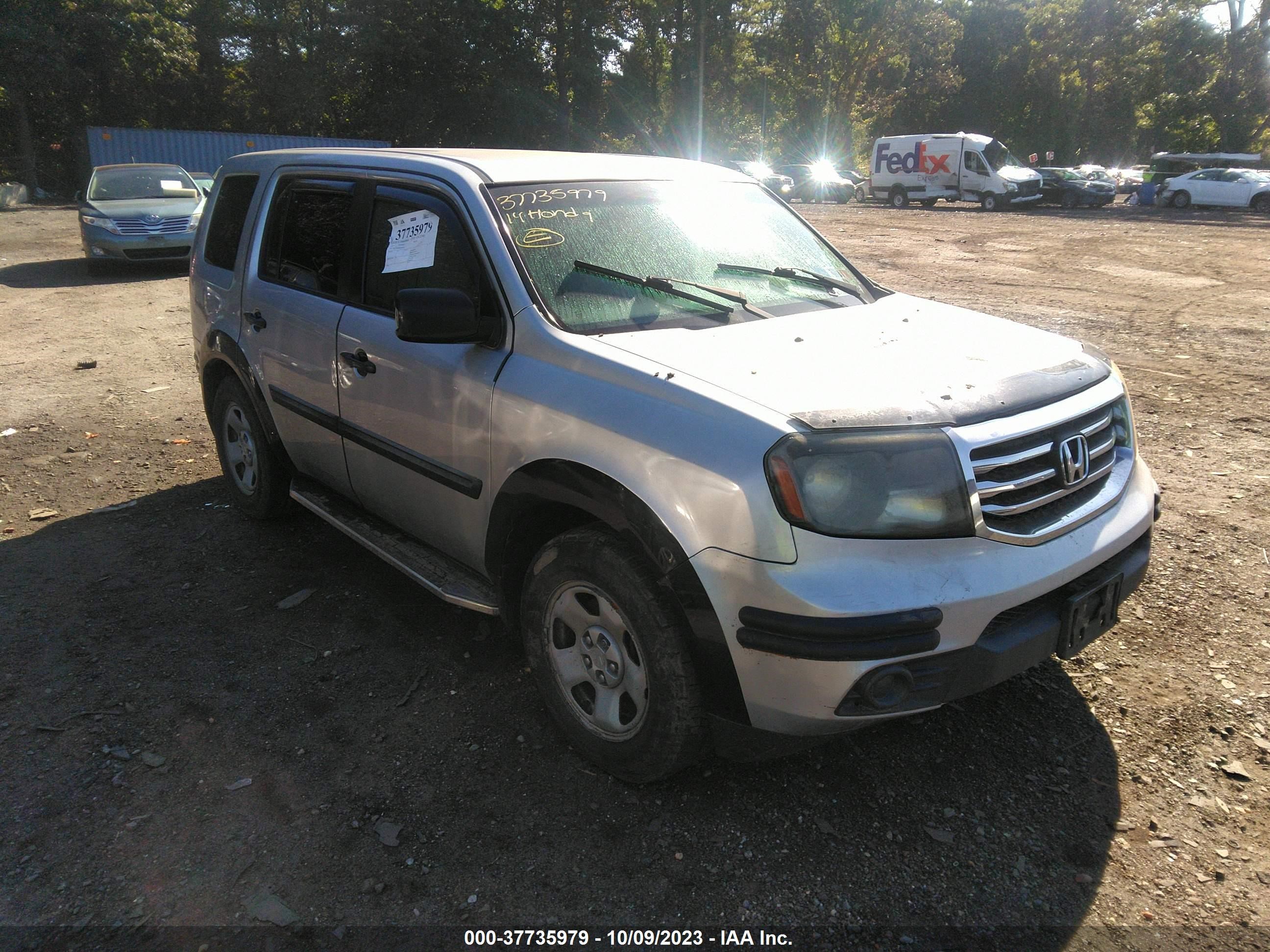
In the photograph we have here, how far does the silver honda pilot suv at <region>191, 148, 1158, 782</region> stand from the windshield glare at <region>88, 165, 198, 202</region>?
12.1 m

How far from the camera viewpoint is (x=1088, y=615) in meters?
2.64

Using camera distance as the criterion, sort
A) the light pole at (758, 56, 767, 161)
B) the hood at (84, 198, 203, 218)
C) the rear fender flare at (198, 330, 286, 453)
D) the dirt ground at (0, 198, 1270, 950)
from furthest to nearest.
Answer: the light pole at (758, 56, 767, 161), the hood at (84, 198, 203, 218), the rear fender flare at (198, 330, 286, 453), the dirt ground at (0, 198, 1270, 950)

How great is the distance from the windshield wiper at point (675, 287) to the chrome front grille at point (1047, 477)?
111 cm

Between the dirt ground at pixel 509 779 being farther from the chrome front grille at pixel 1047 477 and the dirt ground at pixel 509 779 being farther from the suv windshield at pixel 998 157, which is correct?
the suv windshield at pixel 998 157

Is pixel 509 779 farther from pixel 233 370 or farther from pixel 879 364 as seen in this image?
pixel 233 370

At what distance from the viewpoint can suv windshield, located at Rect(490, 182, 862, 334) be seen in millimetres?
3164

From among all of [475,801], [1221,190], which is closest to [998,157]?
[1221,190]

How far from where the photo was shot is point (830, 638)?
2.26m

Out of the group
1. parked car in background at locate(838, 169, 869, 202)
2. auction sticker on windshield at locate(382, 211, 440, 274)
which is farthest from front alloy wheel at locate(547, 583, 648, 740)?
parked car in background at locate(838, 169, 869, 202)

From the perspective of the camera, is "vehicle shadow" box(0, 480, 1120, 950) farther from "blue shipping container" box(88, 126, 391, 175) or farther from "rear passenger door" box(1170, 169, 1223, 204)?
"rear passenger door" box(1170, 169, 1223, 204)

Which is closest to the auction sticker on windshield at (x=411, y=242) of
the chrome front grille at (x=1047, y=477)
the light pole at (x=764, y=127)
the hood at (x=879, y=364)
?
the hood at (x=879, y=364)

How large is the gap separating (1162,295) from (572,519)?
11.4 metres

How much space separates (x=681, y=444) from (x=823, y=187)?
37919 millimetres

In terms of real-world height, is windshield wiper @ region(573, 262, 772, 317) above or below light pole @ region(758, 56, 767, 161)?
below
